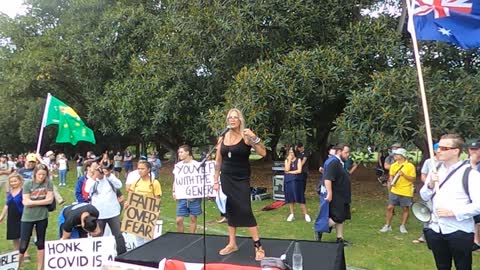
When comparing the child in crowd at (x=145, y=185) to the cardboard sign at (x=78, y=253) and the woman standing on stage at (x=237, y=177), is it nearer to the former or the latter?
the cardboard sign at (x=78, y=253)

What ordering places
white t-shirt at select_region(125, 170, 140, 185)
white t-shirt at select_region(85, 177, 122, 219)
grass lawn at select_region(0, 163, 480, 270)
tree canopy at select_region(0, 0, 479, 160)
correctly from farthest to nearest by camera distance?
tree canopy at select_region(0, 0, 479, 160) < white t-shirt at select_region(125, 170, 140, 185) < grass lawn at select_region(0, 163, 480, 270) < white t-shirt at select_region(85, 177, 122, 219)

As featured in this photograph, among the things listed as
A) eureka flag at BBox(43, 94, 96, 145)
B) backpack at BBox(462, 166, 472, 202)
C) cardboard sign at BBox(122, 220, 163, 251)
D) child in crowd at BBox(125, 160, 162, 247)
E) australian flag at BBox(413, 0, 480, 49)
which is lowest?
cardboard sign at BBox(122, 220, 163, 251)

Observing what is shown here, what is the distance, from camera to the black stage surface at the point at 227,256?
197 inches

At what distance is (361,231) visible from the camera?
926 cm

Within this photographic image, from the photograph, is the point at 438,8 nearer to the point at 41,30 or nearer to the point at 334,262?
the point at 334,262

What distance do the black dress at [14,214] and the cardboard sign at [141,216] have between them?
1.58 m

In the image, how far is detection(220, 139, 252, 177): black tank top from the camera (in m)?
5.05

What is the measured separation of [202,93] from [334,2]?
19.5 feet

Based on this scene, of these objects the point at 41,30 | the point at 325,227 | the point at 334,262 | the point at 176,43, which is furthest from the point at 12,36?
the point at 334,262

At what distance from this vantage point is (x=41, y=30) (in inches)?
1120

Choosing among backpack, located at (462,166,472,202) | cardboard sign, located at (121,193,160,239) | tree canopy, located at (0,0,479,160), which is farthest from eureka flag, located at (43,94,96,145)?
backpack, located at (462,166,472,202)

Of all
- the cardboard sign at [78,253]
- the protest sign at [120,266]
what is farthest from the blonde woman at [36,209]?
the protest sign at [120,266]

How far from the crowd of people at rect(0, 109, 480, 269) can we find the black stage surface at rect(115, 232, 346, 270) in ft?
0.65

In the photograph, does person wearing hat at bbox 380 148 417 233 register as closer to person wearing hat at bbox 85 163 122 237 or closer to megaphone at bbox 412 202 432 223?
megaphone at bbox 412 202 432 223
